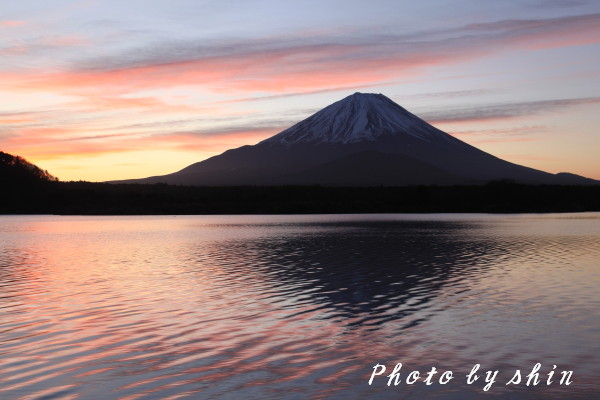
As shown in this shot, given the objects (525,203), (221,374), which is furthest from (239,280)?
(525,203)

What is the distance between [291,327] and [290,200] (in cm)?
14627

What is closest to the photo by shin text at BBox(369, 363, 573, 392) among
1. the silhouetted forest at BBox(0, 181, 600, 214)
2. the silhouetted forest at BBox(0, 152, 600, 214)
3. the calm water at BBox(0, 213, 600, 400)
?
the calm water at BBox(0, 213, 600, 400)

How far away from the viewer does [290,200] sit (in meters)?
165

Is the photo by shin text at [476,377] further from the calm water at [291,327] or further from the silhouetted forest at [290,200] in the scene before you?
the silhouetted forest at [290,200]

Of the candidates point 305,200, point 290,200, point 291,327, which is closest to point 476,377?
point 291,327

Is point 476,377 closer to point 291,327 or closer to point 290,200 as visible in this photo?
point 291,327

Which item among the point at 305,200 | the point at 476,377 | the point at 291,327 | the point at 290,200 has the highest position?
the point at 290,200

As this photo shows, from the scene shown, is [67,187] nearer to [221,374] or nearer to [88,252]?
[88,252]

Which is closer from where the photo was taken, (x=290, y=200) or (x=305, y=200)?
(x=290, y=200)

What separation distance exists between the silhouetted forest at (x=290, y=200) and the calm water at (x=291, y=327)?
114106 mm

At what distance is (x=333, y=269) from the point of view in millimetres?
35219

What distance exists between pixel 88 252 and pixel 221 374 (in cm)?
3635

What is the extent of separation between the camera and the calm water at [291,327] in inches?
527

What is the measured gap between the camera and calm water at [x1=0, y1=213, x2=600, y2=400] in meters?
13.4
